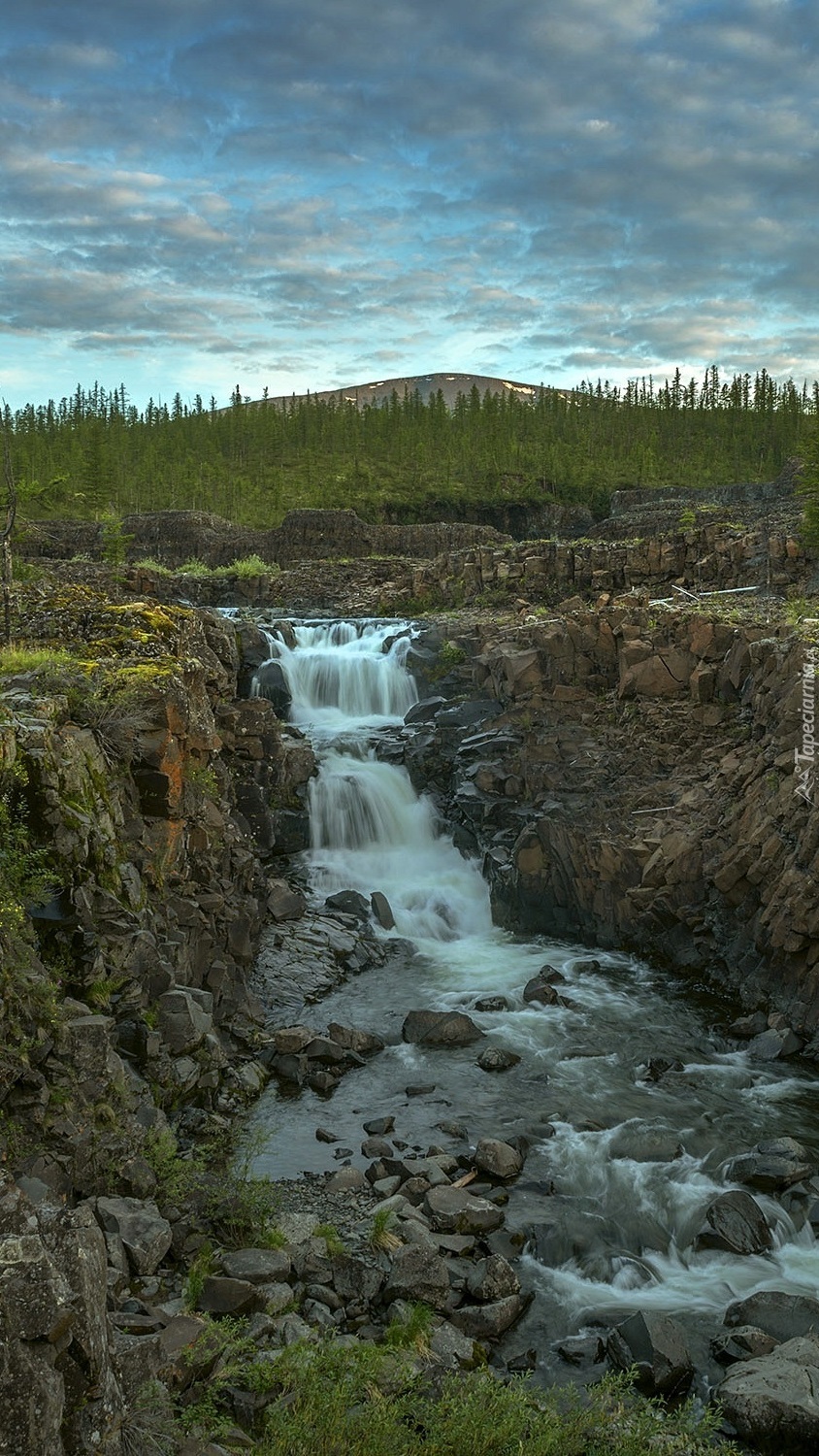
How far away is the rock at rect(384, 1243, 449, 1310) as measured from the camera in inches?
416

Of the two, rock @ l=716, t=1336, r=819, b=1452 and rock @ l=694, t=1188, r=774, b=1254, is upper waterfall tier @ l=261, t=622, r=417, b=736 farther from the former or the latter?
rock @ l=716, t=1336, r=819, b=1452

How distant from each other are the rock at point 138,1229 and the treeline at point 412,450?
68.2m

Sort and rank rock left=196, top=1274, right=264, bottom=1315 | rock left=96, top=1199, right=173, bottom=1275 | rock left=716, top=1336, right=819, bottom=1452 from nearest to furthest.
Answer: rock left=716, top=1336, right=819, bottom=1452
rock left=196, top=1274, right=264, bottom=1315
rock left=96, top=1199, right=173, bottom=1275

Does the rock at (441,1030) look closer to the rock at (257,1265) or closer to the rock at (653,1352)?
→ the rock at (257,1265)

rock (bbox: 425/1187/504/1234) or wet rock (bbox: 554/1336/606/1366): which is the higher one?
rock (bbox: 425/1187/504/1234)

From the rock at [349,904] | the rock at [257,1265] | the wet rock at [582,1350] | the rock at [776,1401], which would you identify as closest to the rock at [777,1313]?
the rock at [776,1401]

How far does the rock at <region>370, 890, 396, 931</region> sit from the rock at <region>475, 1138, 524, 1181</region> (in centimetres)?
964

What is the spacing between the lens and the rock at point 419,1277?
10.6 metres

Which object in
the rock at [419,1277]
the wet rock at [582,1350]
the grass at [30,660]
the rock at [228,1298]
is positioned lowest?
the wet rock at [582,1350]

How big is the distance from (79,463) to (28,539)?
122 feet

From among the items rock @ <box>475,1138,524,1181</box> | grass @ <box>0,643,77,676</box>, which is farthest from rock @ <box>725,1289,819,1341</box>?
grass @ <box>0,643,77,676</box>

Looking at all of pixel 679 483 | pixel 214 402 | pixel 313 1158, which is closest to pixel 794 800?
pixel 313 1158

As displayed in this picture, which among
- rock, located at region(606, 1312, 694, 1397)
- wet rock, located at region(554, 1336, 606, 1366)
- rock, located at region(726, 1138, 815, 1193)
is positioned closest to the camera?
rock, located at region(606, 1312, 694, 1397)

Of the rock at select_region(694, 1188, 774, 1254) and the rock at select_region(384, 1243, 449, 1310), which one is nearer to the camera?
the rock at select_region(384, 1243, 449, 1310)
